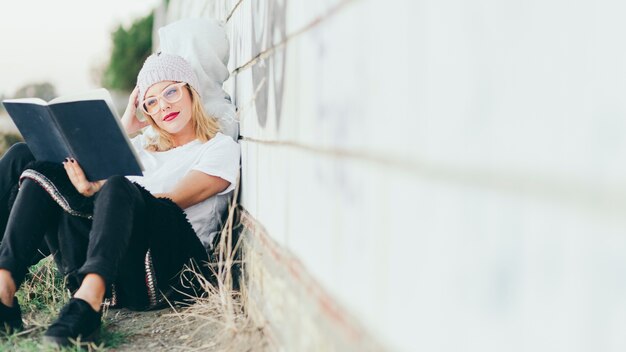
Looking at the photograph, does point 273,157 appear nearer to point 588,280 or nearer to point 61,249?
point 61,249

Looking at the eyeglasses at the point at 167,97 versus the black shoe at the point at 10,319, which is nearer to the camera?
the black shoe at the point at 10,319

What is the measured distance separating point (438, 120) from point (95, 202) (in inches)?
74.1

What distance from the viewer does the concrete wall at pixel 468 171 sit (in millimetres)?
839

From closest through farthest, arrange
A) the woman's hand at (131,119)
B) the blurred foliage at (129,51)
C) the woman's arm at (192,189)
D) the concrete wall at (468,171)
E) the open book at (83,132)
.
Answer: the concrete wall at (468,171), the open book at (83,132), the woman's arm at (192,189), the woman's hand at (131,119), the blurred foliage at (129,51)

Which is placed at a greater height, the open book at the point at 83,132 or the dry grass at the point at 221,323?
the open book at the point at 83,132

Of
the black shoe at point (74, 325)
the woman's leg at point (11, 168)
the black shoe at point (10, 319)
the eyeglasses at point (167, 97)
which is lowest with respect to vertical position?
the black shoe at point (10, 319)

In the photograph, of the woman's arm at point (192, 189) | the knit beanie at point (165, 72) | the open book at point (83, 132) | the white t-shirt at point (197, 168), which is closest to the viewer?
the open book at point (83, 132)

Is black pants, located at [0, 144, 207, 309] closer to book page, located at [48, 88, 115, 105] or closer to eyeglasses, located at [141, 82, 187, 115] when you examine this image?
book page, located at [48, 88, 115, 105]

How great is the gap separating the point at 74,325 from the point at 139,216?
516 millimetres

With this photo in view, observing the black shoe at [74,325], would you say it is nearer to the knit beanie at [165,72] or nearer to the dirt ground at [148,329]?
the dirt ground at [148,329]

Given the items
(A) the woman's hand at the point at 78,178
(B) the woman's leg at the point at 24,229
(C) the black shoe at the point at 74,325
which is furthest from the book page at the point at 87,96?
(C) the black shoe at the point at 74,325

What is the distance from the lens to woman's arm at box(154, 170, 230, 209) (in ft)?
10.7

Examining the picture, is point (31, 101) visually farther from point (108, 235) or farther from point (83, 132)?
point (108, 235)

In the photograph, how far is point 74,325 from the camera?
2.56 m
